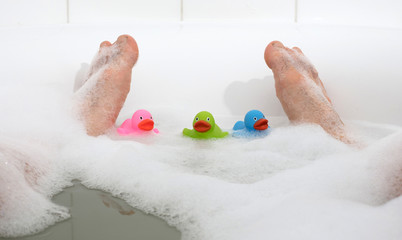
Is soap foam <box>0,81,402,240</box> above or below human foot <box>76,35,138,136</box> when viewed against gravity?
below

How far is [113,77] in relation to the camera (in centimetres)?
116

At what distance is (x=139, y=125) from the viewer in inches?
40.5

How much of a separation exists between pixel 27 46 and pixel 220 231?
41.7 inches

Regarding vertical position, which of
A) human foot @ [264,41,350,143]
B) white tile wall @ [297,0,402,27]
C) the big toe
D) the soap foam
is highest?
white tile wall @ [297,0,402,27]

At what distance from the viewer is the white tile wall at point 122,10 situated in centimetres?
162

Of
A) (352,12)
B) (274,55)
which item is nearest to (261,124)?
(274,55)

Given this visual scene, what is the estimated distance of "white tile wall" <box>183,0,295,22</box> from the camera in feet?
5.29

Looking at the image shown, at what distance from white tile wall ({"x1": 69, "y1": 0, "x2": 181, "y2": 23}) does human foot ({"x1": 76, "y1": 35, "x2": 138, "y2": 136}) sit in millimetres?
420

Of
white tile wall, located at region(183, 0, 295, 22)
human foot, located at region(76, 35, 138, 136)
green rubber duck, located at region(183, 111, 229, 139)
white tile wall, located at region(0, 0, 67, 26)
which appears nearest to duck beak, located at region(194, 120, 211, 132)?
green rubber duck, located at region(183, 111, 229, 139)

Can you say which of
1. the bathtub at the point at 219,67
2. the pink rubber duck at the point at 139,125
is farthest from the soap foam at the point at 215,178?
the bathtub at the point at 219,67

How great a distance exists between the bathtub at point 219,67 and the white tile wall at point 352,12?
21cm

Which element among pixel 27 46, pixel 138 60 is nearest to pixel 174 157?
pixel 138 60

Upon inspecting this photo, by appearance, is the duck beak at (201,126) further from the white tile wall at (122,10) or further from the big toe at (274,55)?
the white tile wall at (122,10)

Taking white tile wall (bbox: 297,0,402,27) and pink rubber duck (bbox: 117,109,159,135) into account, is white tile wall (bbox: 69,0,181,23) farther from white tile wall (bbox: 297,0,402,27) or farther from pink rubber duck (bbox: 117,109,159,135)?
pink rubber duck (bbox: 117,109,159,135)
